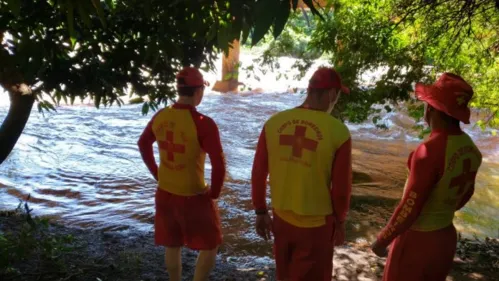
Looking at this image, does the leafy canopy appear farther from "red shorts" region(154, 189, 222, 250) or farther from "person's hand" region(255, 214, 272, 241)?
"person's hand" region(255, 214, 272, 241)

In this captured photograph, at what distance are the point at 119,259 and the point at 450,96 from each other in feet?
10.9

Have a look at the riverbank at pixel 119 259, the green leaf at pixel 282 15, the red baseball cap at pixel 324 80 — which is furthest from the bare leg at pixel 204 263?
the green leaf at pixel 282 15

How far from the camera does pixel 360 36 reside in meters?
6.43

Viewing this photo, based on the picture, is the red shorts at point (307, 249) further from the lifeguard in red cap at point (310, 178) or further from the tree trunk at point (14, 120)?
the tree trunk at point (14, 120)

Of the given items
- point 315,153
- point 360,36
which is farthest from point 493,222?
point 315,153

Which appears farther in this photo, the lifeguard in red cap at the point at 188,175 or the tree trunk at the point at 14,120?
the tree trunk at the point at 14,120

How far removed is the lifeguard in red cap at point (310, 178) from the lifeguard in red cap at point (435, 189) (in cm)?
33

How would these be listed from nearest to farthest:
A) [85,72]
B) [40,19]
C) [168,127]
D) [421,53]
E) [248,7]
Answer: [248,7], [40,19], [168,127], [85,72], [421,53]

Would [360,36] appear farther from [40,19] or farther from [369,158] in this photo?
[369,158]

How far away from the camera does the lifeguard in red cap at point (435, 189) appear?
255cm

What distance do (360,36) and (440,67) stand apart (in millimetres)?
1149

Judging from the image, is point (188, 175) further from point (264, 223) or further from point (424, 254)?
point (424, 254)

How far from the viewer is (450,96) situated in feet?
8.66

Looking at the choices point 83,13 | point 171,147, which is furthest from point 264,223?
point 83,13
